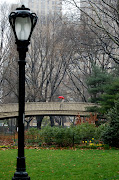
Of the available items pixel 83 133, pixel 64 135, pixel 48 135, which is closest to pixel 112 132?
pixel 83 133

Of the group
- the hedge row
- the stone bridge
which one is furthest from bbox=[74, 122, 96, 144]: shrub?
the stone bridge

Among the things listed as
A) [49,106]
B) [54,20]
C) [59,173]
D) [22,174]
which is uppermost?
[54,20]

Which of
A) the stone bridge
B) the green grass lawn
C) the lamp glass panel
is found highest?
the lamp glass panel

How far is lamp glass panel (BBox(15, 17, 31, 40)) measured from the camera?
17.0 ft

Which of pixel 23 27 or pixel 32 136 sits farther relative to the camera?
pixel 32 136

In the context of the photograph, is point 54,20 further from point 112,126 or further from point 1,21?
point 112,126

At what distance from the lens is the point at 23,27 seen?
518 cm

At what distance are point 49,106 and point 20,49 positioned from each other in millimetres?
23961

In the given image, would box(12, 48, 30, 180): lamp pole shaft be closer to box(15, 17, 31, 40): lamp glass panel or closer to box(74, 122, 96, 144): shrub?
box(15, 17, 31, 40): lamp glass panel

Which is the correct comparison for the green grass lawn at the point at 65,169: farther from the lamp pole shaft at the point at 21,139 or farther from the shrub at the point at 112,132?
the shrub at the point at 112,132

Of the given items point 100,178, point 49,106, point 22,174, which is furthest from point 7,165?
point 49,106

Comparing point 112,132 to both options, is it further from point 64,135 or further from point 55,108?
point 55,108

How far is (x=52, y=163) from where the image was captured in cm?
977

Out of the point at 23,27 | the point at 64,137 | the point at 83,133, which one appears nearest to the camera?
the point at 23,27
